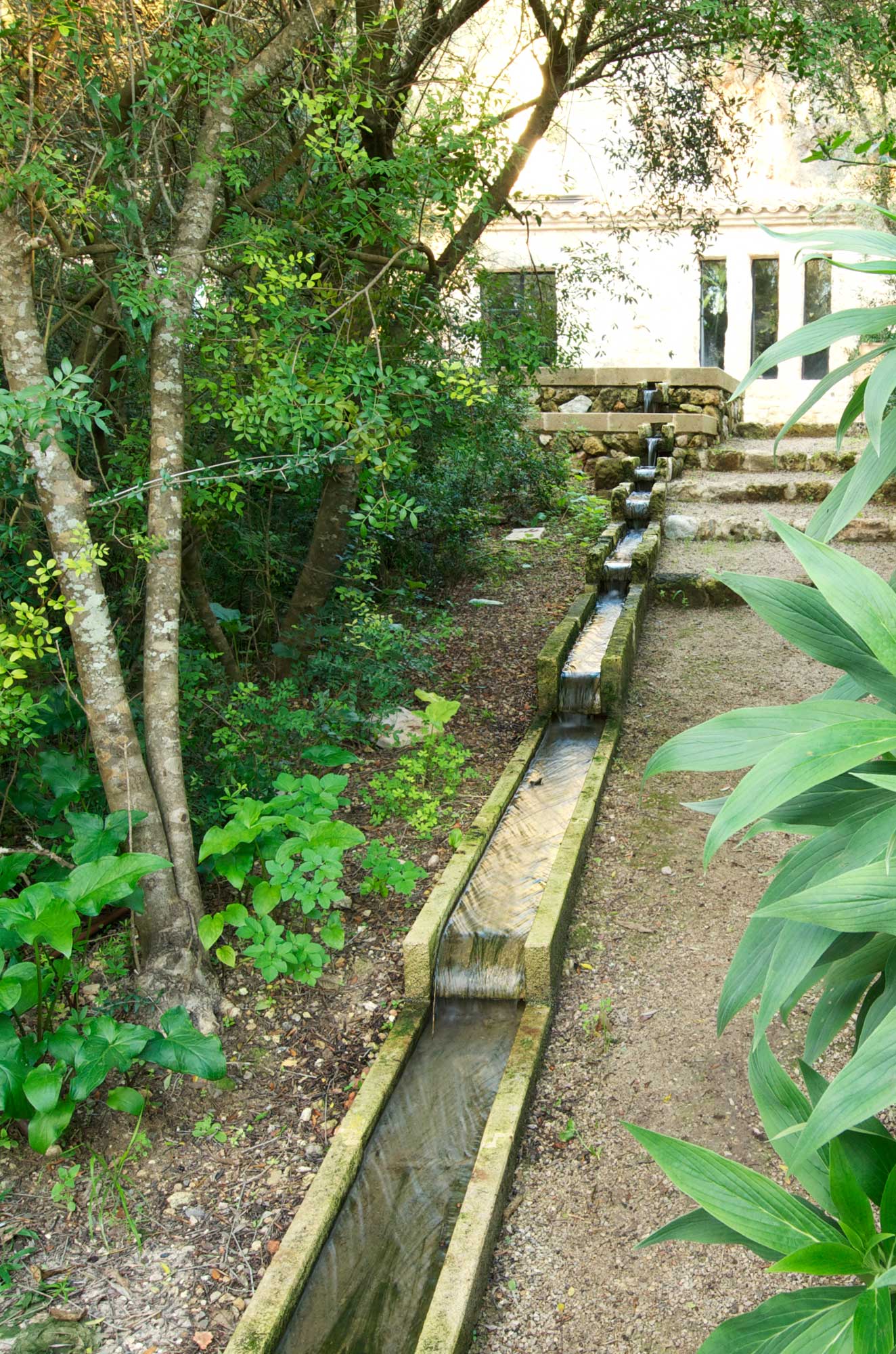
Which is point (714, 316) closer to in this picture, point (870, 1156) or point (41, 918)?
point (41, 918)

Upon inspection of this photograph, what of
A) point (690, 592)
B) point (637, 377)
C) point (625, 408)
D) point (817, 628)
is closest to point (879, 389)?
point (817, 628)

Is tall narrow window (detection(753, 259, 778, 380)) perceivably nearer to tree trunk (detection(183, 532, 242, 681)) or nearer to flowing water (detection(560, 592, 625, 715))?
flowing water (detection(560, 592, 625, 715))

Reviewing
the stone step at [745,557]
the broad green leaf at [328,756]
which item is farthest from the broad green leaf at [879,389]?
the stone step at [745,557]

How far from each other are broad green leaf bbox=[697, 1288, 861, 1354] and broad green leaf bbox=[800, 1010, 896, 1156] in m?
0.32

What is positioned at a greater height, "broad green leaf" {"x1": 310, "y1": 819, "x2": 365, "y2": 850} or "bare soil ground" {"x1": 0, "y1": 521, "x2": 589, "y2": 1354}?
"broad green leaf" {"x1": 310, "y1": 819, "x2": 365, "y2": 850}

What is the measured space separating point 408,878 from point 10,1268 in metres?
1.91

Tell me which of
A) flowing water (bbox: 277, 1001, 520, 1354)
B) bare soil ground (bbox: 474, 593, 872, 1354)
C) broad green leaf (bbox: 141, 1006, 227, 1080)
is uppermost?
broad green leaf (bbox: 141, 1006, 227, 1080)

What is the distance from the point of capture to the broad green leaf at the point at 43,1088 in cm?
284

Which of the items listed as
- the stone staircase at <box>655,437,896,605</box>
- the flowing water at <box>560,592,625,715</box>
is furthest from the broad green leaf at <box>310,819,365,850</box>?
the stone staircase at <box>655,437,896,605</box>

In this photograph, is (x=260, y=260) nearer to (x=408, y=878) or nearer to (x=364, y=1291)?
(x=408, y=878)

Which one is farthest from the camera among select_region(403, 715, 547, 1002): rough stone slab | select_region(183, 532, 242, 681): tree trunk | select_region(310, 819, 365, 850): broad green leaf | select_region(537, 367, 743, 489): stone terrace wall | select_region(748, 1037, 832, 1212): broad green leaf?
select_region(537, 367, 743, 489): stone terrace wall

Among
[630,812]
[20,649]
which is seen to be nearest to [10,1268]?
[20,649]

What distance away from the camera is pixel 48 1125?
288 centimetres

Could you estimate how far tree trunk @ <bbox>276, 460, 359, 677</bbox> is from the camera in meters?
6.24
